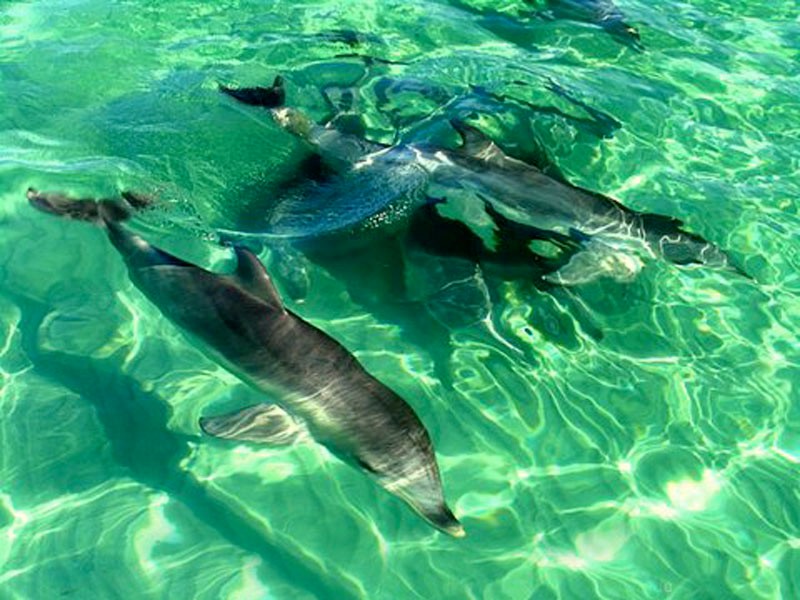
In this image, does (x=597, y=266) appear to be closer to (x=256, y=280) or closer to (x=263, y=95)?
(x=256, y=280)

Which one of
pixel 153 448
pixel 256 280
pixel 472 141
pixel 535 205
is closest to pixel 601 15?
pixel 472 141

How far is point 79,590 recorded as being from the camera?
394 centimetres

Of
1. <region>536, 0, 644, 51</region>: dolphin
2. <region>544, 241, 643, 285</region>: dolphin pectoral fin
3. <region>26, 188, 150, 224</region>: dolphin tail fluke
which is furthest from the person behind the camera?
<region>536, 0, 644, 51</region>: dolphin

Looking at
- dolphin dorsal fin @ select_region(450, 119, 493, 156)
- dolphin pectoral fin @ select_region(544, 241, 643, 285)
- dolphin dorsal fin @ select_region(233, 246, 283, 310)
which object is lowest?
dolphin pectoral fin @ select_region(544, 241, 643, 285)

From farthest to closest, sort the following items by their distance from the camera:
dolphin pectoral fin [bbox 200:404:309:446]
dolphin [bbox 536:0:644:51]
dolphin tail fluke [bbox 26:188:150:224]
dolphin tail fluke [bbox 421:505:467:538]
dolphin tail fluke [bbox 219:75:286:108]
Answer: dolphin [bbox 536:0:644:51] < dolphin tail fluke [bbox 219:75:286:108] < dolphin tail fluke [bbox 26:188:150:224] < dolphin pectoral fin [bbox 200:404:309:446] < dolphin tail fluke [bbox 421:505:467:538]

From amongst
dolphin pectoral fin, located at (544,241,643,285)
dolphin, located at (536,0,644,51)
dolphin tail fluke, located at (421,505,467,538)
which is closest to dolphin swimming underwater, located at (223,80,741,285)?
dolphin pectoral fin, located at (544,241,643,285)

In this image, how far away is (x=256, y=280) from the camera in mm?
4445

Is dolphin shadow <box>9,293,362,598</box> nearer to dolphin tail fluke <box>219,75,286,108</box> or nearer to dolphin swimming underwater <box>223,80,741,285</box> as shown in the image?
dolphin swimming underwater <box>223,80,741,285</box>

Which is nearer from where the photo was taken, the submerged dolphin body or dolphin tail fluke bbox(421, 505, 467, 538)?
dolphin tail fluke bbox(421, 505, 467, 538)

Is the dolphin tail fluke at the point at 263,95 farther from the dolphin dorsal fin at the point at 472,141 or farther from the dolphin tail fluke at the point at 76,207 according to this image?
the dolphin tail fluke at the point at 76,207

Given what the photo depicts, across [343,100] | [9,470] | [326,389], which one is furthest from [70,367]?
[343,100]

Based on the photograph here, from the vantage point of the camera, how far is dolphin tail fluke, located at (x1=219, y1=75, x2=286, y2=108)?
7.39 meters

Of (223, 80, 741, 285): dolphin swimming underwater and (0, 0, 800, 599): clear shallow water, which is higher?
(223, 80, 741, 285): dolphin swimming underwater

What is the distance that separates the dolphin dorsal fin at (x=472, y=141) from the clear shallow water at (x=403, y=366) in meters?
0.73
